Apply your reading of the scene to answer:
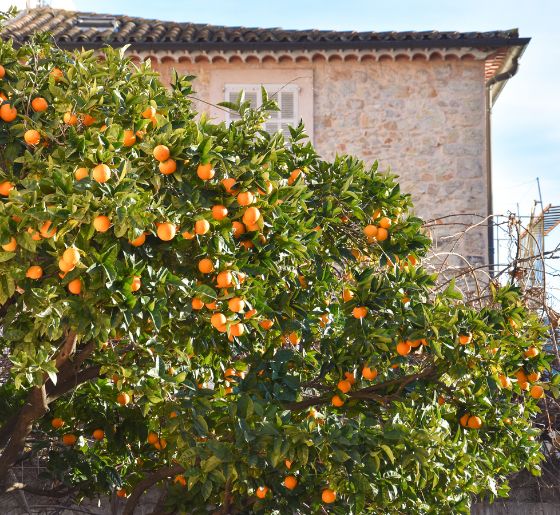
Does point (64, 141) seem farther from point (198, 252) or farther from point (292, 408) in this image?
point (292, 408)

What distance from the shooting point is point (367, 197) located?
4348 millimetres

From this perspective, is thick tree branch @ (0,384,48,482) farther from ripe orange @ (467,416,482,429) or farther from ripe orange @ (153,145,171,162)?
ripe orange @ (467,416,482,429)

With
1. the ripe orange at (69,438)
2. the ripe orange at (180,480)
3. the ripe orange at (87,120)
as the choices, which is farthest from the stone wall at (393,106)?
the ripe orange at (87,120)

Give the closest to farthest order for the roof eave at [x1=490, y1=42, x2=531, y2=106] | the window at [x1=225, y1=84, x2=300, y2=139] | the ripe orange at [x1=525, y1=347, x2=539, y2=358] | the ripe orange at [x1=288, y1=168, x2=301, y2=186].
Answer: the ripe orange at [x1=288, y1=168, x2=301, y2=186], the ripe orange at [x1=525, y1=347, x2=539, y2=358], the roof eave at [x1=490, y1=42, x2=531, y2=106], the window at [x1=225, y1=84, x2=300, y2=139]

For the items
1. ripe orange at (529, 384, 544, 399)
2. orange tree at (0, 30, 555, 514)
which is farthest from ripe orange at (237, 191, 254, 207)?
ripe orange at (529, 384, 544, 399)

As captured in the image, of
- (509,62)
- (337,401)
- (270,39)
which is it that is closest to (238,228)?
(337,401)

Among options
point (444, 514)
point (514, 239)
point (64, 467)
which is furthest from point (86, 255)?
point (514, 239)

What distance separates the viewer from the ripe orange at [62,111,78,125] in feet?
11.9

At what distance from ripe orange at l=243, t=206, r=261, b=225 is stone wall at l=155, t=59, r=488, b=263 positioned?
9054mm

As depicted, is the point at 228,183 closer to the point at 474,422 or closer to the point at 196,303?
the point at 196,303

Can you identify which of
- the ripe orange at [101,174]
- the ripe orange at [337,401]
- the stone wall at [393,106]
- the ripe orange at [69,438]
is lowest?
the ripe orange at [69,438]

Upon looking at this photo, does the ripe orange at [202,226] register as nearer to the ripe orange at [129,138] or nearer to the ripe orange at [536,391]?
the ripe orange at [129,138]

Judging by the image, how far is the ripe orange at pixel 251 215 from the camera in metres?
3.53

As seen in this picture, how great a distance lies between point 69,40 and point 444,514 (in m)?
9.83
